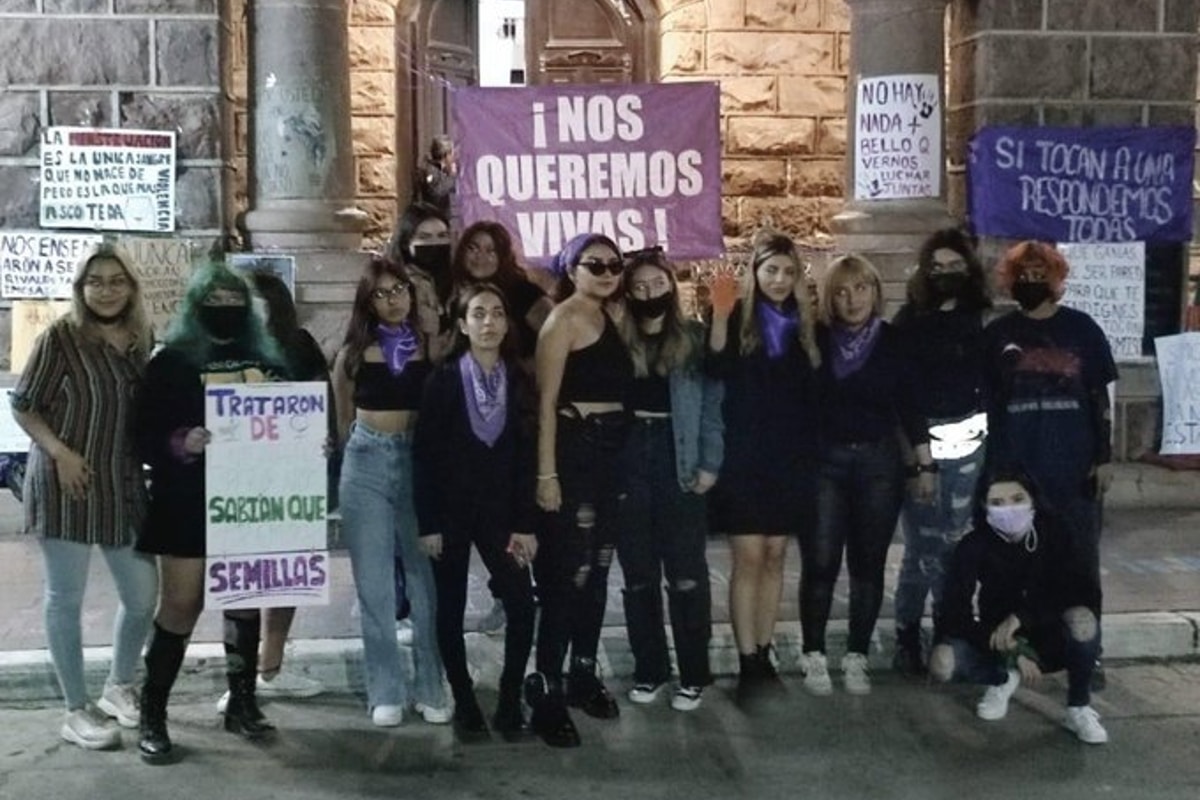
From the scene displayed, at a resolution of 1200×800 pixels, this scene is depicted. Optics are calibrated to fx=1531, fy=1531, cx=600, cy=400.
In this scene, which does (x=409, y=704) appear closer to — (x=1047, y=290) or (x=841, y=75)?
(x=1047, y=290)

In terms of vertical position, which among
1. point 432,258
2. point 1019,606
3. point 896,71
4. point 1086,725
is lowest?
point 1086,725

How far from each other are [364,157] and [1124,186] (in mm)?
5412

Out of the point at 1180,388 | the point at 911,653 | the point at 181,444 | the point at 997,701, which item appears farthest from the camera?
the point at 1180,388

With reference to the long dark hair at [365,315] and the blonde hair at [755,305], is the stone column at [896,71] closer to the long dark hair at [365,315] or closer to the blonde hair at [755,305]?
the blonde hair at [755,305]

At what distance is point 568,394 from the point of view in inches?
226

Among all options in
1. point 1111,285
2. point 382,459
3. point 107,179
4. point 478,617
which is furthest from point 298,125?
→ point 1111,285

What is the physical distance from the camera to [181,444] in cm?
543

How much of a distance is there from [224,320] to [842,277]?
2.39 metres

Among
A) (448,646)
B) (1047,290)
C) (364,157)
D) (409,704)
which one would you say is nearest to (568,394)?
(448,646)

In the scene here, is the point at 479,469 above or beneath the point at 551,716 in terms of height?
above

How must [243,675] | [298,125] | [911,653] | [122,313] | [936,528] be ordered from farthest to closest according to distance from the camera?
1. [298,125]
2. [911,653]
3. [936,528]
4. [243,675]
5. [122,313]

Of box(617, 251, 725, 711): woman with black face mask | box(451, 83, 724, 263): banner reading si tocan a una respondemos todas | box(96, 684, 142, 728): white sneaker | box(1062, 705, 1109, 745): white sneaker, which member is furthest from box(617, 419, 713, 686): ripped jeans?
box(451, 83, 724, 263): banner reading si tocan a una respondemos todas

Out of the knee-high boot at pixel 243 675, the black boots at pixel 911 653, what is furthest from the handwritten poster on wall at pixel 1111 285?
the knee-high boot at pixel 243 675

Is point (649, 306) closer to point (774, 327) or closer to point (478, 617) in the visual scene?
point (774, 327)
